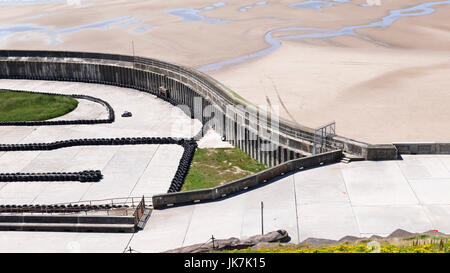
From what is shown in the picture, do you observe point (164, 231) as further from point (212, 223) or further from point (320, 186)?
point (320, 186)

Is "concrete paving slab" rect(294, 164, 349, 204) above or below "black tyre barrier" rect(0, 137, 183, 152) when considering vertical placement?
above

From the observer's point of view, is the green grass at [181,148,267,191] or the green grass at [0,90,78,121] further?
the green grass at [0,90,78,121]

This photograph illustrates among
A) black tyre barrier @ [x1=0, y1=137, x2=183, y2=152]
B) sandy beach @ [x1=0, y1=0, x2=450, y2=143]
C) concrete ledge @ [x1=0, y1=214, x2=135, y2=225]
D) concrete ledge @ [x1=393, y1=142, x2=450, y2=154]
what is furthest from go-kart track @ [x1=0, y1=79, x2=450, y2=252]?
sandy beach @ [x1=0, y1=0, x2=450, y2=143]

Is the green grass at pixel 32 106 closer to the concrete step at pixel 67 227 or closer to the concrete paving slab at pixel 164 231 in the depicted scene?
the concrete step at pixel 67 227

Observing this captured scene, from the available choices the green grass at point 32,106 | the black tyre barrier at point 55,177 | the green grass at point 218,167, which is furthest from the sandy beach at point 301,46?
the black tyre barrier at point 55,177

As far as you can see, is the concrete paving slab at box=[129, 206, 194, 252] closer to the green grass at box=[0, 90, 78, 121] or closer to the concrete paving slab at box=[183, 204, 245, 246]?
the concrete paving slab at box=[183, 204, 245, 246]
